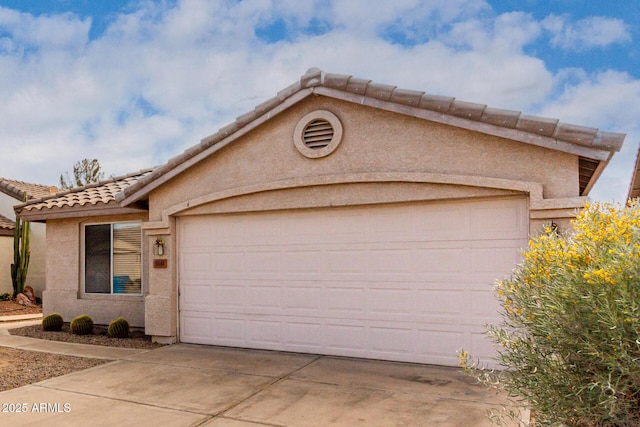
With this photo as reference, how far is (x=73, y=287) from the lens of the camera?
11.8m

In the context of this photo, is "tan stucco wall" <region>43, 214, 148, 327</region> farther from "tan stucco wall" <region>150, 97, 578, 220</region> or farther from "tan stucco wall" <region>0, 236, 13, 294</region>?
"tan stucco wall" <region>0, 236, 13, 294</region>

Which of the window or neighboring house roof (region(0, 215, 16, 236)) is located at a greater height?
neighboring house roof (region(0, 215, 16, 236))

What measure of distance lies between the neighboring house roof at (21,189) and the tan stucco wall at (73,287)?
8.47m

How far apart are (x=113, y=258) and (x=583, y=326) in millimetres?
10518

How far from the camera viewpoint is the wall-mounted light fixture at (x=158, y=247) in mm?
9469

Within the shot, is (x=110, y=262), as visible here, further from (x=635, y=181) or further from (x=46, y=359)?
(x=635, y=181)

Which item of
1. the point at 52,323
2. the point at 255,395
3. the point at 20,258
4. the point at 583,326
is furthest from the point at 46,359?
the point at 20,258

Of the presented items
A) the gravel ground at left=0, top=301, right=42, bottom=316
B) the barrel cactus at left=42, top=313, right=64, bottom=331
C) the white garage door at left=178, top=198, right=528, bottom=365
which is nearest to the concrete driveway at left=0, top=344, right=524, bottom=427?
the white garage door at left=178, top=198, right=528, bottom=365

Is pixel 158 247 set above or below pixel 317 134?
below

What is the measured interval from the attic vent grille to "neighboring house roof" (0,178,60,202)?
15364mm

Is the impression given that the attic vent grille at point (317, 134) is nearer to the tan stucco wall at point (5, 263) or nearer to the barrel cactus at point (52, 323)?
the barrel cactus at point (52, 323)

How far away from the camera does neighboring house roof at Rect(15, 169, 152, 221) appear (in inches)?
417

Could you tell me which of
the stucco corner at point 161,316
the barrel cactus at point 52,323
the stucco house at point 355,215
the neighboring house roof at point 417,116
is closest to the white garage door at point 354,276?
the stucco house at point 355,215

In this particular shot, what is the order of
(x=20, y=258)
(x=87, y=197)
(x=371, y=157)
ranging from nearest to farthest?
(x=371, y=157) < (x=87, y=197) < (x=20, y=258)
